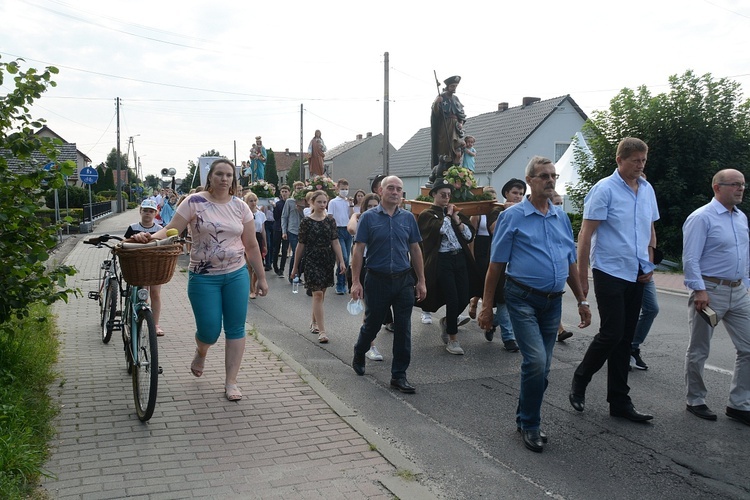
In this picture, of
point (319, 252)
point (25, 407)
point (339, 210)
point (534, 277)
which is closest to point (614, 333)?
point (534, 277)

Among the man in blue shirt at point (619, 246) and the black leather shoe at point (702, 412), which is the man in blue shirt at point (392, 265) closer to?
the man in blue shirt at point (619, 246)

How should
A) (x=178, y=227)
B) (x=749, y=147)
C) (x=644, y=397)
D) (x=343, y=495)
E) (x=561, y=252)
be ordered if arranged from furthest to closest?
1. (x=749, y=147)
2. (x=644, y=397)
3. (x=178, y=227)
4. (x=561, y=252)
5. (x=343, y=495)

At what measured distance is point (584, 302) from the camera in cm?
514

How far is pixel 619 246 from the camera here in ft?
17.2

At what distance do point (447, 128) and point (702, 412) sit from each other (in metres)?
7.37

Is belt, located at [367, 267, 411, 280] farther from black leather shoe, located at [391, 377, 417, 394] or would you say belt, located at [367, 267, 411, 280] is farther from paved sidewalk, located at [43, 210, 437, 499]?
paved sidewalk, located at [43, 210, 437, 499]

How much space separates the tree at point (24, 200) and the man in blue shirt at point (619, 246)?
3.95m

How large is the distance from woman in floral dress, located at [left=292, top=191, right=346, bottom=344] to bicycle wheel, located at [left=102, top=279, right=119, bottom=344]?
219 cm

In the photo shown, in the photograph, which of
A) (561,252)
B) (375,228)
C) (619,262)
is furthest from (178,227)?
(619,262)

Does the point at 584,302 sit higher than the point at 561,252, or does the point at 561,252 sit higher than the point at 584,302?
the point at 561,252

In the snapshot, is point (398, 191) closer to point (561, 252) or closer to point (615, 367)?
point (561, 252)

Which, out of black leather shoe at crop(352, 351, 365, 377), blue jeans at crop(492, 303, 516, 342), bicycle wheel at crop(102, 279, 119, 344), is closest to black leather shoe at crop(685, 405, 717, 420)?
blue jeans at crop(492, 303, 516, 342)

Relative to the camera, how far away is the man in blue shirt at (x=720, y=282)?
18.0 feet

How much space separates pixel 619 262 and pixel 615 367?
892 mm
